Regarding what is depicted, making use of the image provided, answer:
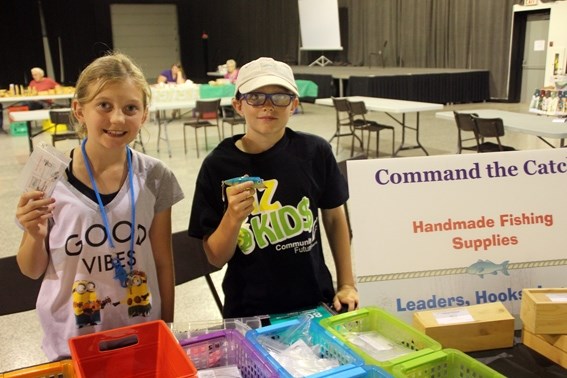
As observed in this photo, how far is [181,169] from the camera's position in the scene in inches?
283

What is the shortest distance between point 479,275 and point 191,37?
22259 mm

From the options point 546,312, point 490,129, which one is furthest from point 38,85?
point 546,312

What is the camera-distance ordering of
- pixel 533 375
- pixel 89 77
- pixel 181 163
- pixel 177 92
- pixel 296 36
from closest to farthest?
pixel 533 375
pixel 89 77
pixel 181 163
pixel 177 92
pixel 296 36

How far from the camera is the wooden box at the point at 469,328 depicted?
1.33m

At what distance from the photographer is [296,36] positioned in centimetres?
1892

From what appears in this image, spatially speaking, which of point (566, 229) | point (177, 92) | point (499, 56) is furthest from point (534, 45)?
point (566, 229)

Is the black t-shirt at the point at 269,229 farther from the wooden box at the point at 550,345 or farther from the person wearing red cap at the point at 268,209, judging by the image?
the wooden box at the point at 550,345

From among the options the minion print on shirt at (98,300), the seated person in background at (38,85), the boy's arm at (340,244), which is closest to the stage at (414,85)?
the seated person in background at (38,85)

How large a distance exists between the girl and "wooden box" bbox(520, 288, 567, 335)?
1.02 metres

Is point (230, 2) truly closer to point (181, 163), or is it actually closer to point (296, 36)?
point (296, 36)

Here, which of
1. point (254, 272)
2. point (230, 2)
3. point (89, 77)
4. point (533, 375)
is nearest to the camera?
point (533, 375)

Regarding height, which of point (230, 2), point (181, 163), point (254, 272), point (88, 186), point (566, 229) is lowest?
point (181, 163)

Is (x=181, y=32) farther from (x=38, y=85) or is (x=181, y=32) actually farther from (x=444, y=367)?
(x=444, y=367)

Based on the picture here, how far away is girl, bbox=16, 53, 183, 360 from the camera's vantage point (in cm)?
138
